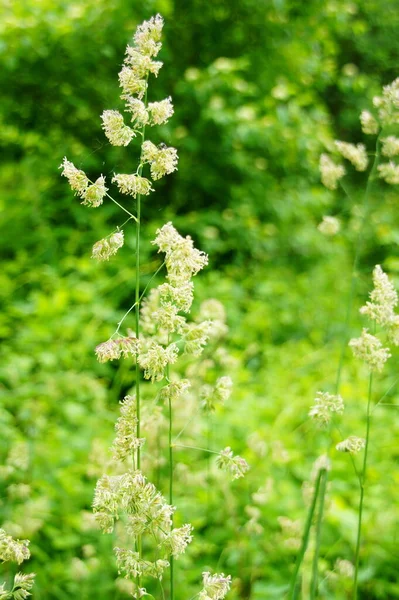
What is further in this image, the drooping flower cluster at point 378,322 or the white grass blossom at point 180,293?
the drooping flower cluster at point 378,322

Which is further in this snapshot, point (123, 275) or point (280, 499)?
point (123, 275)

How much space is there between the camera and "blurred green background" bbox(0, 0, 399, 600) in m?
2.63

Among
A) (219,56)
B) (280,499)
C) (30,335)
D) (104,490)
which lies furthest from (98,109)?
(104,490)

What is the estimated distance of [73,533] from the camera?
85.0 inches

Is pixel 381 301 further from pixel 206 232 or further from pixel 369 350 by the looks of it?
pixel 206 232

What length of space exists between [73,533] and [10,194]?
2916 millimetres

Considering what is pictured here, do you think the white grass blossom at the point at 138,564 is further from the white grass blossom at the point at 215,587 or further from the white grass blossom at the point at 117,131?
the white grass blossom at the point at 117,131

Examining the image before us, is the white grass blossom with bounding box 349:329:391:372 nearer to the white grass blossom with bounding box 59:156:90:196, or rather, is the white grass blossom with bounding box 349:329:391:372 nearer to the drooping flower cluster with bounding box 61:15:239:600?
the drooping flower cluster with bounding box 61:15:239:600

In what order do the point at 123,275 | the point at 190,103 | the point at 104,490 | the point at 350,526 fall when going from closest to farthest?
the point at 104,490, the point at 350,526, the point at 123,275, the point at 190,103

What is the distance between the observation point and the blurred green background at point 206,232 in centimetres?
263

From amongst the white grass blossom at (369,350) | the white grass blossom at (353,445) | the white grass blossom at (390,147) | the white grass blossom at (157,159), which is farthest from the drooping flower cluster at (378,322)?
the white grass blossom at (390,147)

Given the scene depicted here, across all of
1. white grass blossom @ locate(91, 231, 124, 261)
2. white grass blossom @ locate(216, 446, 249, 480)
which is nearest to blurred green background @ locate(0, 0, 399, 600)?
white grass blossom @ locate(216, 446, 249, 480)

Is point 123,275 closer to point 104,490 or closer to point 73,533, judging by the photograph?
point 73,533

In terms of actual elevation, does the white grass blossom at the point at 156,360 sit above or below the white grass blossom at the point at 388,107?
below
